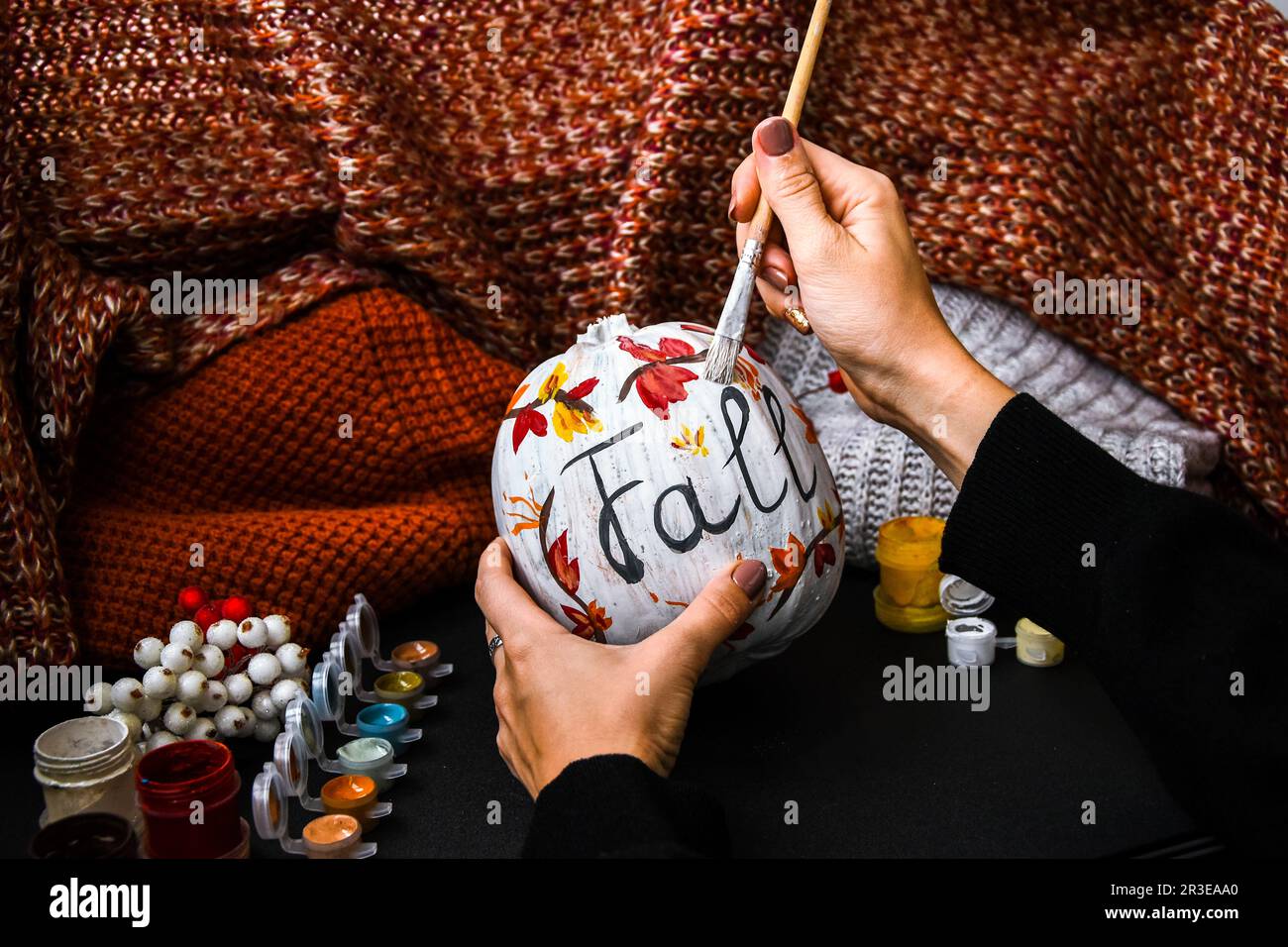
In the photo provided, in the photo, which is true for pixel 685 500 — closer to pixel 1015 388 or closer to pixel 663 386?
pixel 663 386

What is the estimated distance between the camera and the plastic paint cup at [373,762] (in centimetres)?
100

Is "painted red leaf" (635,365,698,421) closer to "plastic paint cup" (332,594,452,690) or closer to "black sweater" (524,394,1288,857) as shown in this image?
"black sweater" (524,394,1288,857)

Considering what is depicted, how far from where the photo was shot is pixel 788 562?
95cm

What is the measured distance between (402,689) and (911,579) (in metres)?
0.52

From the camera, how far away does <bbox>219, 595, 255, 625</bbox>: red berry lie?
3.64 feet

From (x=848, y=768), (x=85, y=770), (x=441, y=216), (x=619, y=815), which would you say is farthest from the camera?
(x=441, y=216)

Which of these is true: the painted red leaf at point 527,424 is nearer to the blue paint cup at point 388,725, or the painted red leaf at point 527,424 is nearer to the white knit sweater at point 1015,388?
the blue paint cup at point 388,725

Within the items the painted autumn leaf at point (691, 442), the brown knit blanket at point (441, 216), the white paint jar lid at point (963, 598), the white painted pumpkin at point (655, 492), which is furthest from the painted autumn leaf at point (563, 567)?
the white paint jar lid at point (963, 598)

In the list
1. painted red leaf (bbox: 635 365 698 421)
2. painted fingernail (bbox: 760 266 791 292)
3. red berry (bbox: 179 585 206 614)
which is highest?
painted fingernail (bbox: 760 266 791 292)

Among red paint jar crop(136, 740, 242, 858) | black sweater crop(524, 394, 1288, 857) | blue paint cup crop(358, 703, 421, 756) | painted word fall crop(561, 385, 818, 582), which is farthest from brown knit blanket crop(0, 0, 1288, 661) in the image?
black sweater crop(524, 394, 1288, 857)

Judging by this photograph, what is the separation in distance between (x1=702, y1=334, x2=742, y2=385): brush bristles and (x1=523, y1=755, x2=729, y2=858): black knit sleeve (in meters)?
0.31
